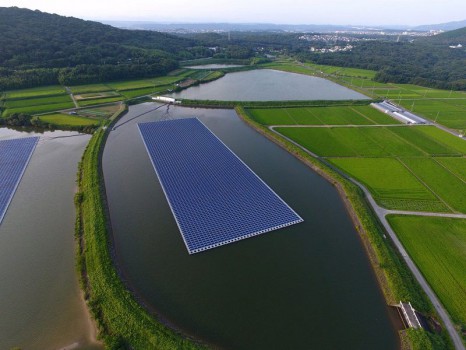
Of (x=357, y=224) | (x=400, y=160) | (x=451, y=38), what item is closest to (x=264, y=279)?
(x=357, y=224)

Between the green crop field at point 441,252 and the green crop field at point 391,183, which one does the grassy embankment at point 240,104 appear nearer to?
the green crop field at point 391,183

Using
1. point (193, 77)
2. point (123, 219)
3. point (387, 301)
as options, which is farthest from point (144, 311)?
point (193, 77)

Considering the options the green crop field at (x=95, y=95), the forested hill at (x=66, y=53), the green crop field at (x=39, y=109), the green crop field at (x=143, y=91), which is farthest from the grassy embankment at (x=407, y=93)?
the green crop field at (x=39, y=109)

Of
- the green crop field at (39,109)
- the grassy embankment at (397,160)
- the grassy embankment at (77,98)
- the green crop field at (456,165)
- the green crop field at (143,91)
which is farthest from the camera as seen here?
the green crop field at (143,91)

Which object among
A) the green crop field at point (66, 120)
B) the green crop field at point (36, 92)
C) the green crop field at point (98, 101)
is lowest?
the green crop field at point (66, 120)

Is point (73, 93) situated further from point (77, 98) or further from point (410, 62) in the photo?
point (410, 62)

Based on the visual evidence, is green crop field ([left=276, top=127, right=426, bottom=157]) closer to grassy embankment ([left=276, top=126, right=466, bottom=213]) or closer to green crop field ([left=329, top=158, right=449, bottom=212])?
grassy embankment ([left=276, top=126, right=466, bottom=213])

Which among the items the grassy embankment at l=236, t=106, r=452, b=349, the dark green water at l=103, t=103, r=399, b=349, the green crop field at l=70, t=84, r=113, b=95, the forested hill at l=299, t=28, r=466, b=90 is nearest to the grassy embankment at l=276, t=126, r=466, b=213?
the grassy embankment at l=236, t=106, r=452, b=349
